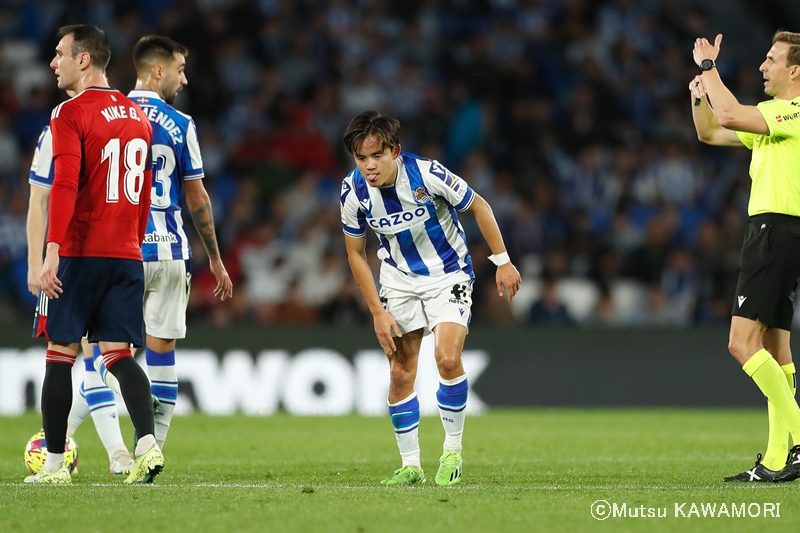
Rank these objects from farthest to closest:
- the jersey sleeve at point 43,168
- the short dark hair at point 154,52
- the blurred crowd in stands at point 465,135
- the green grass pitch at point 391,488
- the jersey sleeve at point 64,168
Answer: the blurred crowd in stands at point 465,135, the short dark hair at point 154,52, the jersey sleeve at point 43,168, the jersey sleeve at point 64,168, the green grass pitch at point 391,488

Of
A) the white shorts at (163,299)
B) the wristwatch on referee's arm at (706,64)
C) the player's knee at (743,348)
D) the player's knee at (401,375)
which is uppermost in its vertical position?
the wristwatch on referee's arm at (706,64)

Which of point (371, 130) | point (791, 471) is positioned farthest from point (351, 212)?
point (791, 471)

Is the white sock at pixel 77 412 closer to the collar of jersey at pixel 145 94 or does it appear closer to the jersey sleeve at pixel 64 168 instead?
the jersey sleeve at pixel 64 168

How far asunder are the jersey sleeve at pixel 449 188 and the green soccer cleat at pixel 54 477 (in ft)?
8.81

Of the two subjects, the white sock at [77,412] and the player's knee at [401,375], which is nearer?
the player's knee at [401,375]

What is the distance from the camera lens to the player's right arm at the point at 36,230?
6727 mm

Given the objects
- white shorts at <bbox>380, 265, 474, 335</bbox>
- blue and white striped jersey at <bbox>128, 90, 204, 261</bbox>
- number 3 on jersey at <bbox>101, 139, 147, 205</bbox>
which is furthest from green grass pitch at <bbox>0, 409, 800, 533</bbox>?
number 3 on jersey at <bbox>101, 139, 147, 205</bbox>

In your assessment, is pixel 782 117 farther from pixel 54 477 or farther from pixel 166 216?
pixel 54 477

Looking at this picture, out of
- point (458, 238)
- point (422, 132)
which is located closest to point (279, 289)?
point (422, 132)

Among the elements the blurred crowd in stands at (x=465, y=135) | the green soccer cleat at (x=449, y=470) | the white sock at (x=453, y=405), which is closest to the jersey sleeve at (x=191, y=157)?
the white sock at (x=453, y=405)

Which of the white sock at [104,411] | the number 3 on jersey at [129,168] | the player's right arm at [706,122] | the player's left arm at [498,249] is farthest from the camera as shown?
the white sock at [104,411]

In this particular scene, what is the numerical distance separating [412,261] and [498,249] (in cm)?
58

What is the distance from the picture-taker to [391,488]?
6.16 metres

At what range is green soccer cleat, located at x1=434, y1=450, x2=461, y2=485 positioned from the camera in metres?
6.49
